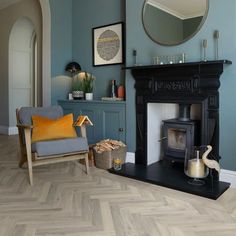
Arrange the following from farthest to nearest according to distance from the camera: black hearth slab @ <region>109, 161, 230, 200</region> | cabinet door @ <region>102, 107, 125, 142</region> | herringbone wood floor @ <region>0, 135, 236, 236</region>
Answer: cabinet door @ <region>102, 107, 125, 142</region>
black hearth slab @ <region>109, 161, 230, 200</region>
herringbone wood floor @ <region>0, 135, 236, 236</region>

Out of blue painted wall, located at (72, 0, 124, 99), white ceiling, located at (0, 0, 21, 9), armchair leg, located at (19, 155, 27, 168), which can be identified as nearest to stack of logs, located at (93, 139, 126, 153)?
armchair leg, located at (19, 155, 27, 168)

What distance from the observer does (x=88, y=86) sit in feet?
13.3

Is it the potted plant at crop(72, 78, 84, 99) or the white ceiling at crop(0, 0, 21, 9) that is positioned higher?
the white ceiling at crop(0, 0, 21, 9)

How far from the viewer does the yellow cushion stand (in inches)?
112

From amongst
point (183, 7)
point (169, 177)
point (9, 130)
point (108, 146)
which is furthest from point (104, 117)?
point (9, 130)

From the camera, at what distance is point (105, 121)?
12.0ft

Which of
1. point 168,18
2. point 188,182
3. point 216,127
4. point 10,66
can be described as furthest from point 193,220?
point 10,66

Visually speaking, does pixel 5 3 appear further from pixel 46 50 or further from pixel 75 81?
pixel 75 81

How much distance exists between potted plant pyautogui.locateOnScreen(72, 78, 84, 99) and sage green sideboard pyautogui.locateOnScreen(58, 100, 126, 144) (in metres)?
0.15

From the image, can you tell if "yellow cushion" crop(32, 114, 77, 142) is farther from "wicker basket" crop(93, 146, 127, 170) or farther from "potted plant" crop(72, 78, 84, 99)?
"potted plant" crop(72, 78, 84, 99)

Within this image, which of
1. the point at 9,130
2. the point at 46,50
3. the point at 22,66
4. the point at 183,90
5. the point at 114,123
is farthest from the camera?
the point at 22,66

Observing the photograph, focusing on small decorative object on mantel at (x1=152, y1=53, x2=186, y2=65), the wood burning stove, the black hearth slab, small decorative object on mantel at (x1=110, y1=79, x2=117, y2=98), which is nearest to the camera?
the black hearth slab

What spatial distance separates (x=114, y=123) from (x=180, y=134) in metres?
0.88

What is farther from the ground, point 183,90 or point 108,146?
point 183,90
